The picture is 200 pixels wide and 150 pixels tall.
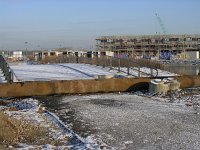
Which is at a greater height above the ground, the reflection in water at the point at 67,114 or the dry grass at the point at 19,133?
the dry grass at the point at 19,133

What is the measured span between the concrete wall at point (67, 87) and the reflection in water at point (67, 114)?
0.77 metres

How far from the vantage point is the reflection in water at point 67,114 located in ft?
37.8

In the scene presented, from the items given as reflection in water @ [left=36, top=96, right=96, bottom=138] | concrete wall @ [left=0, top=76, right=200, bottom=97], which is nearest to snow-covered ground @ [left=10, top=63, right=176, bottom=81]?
concrete wall @ [left=0, top=76, right=200, bottom=97]

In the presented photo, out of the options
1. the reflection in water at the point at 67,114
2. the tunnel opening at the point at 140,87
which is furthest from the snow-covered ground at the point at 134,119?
the tunnel opening at the point at 140,87

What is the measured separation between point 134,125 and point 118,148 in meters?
2.72

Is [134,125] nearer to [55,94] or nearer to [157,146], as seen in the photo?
[157,146]

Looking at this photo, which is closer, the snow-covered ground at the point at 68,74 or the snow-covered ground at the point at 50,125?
the snow-covered ground at the point at 50,125

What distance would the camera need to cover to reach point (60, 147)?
376 inches

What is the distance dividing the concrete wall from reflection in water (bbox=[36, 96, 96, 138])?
0.77 meters

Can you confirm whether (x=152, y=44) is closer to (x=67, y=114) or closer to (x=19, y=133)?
(x=67, y=114)

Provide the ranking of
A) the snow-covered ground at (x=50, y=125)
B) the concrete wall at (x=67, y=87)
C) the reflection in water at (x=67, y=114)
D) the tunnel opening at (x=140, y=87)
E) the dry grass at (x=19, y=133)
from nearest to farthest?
the snow-covered ground at (x=50, y=125) → the dry grass at (x=19, y=133) → the reflection in water at (x=67, y=114) → the concrete wall at (x=67, y=87) → the tunnel opening at (x=140, y=87)

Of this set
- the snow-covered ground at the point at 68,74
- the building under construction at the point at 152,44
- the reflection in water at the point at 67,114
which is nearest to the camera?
the reflection in water at the point at 67,114

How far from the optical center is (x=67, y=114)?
14.4m

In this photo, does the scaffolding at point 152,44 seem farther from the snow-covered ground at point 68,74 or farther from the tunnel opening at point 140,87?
the tunnel opening at point 140,87
